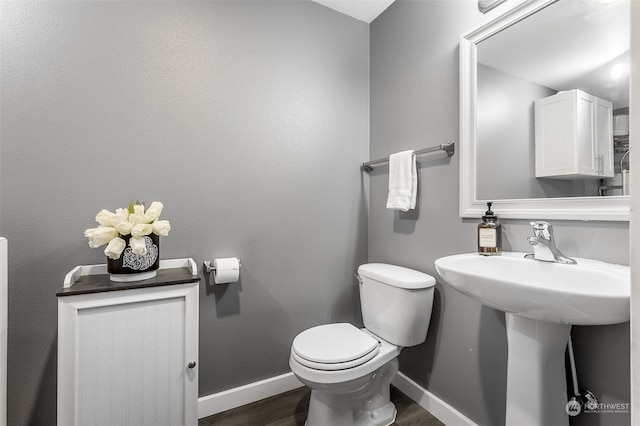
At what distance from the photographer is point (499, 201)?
1.34 metres

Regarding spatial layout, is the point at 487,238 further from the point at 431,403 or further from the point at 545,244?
the point at 431,403

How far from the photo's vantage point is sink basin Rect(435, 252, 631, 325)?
74 centimetres

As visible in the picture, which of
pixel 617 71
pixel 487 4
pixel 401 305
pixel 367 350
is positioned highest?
pixel 487 4

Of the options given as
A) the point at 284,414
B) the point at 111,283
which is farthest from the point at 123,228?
the point at 284,414

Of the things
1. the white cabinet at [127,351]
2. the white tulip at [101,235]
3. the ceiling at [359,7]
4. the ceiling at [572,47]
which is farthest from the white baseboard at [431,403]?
the ceiling at [359,7]

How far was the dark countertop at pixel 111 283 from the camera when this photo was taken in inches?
43.4

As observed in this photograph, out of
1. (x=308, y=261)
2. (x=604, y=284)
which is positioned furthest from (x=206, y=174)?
(x=604, y=284)

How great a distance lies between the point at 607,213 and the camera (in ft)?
3.28

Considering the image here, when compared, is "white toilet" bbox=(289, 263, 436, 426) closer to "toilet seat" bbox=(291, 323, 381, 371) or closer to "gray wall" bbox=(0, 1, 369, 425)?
"toilet seat" bbox=(291, 323, 381, 371)

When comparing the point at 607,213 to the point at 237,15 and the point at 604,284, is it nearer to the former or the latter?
the point at 604,284

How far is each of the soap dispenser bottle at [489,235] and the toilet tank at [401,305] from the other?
0.32 metres

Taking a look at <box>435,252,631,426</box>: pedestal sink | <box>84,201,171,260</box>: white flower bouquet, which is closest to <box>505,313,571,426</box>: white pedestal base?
<box>435,252,631,426</box>: pedestal sink

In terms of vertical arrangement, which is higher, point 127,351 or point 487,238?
point 487,238

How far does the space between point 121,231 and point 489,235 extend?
142 cm
